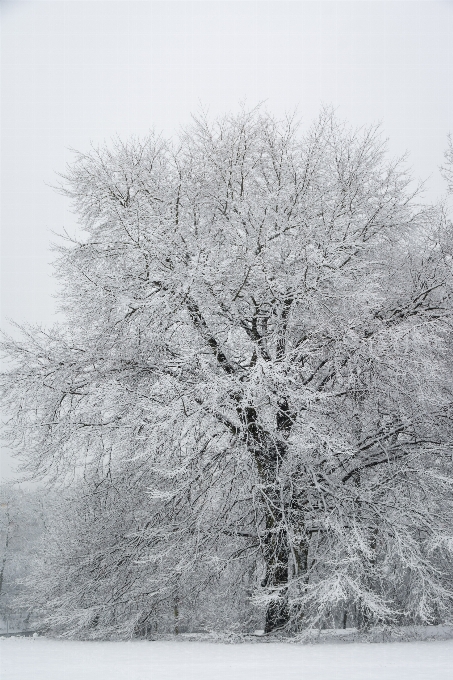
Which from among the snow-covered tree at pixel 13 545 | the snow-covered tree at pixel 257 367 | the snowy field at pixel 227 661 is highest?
the snow-covered tree at pixel 257 367

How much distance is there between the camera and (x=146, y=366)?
9047 millimetres

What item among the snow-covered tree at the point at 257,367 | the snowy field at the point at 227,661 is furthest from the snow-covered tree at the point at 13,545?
the snowy field at the point at 227,661

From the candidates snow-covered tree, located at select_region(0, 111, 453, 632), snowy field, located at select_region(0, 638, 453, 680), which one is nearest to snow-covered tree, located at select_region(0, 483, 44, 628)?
snow-covered tree, located at select_region(0, 111, 453, 632)

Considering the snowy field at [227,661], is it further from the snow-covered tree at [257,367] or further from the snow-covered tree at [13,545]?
the snow-covered tree at [13,545]

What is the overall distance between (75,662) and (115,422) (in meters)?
3.52

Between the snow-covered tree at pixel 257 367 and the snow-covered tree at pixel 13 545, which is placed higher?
the snow-covered tree at pixel 257 367

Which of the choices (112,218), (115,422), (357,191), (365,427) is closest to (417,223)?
(357,191)

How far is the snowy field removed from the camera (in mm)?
5051

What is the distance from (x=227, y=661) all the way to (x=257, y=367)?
3.28 metres

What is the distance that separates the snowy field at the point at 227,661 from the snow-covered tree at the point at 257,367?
667 mm

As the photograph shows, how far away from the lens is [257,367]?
7.23 metres

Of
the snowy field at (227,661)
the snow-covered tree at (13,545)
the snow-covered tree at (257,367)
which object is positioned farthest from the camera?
the snow-covered tree at (13,545)

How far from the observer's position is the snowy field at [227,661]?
16.6ft

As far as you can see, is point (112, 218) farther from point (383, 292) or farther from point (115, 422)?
point (383, 292)
